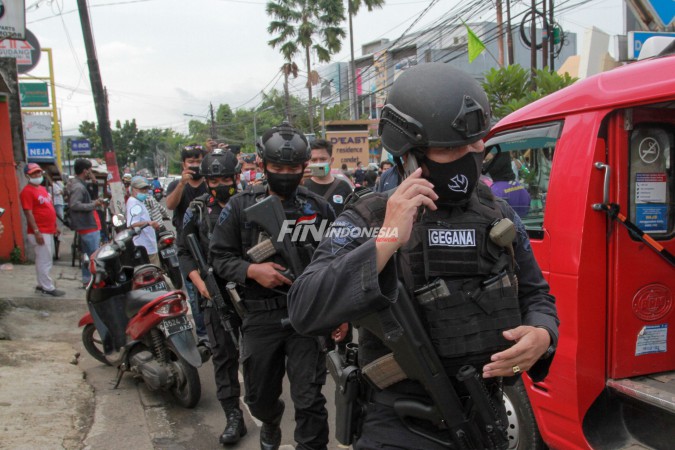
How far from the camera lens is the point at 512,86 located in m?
8.62

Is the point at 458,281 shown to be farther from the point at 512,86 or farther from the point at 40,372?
the point at 512,86

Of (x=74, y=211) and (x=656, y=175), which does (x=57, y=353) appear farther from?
(x=656, y=175)

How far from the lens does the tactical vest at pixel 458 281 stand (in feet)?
5.06

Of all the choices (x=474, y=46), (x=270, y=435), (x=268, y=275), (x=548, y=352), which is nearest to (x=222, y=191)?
(x=268, y=275)

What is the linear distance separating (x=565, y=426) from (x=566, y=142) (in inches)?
54.1

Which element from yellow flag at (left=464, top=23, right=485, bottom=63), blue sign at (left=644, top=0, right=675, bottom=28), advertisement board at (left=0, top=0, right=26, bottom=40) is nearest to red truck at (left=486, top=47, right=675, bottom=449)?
blue sign at (left=644, top=0, right=675, bottom=28)

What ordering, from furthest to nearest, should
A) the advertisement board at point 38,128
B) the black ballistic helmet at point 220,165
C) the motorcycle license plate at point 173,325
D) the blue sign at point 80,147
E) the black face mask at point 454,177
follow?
the blue sign at point 80,147, the advertisement board at point 38,128, the motorcycle license plate at point 173,325, the black ballistic helmet at point 220,165, the black face mask at point 454,177

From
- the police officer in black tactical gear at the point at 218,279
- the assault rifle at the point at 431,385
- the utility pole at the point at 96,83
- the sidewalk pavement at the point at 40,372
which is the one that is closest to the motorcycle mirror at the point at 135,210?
the sidewalk pavement at the point at 40,372

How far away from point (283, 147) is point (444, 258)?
1791 mm

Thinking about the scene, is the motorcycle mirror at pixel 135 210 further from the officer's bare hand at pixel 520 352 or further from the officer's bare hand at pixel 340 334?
the officer's bare hand at pixel 520 352

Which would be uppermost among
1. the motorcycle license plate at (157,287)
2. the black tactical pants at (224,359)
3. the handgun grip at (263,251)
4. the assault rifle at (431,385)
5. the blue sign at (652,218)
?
the blue sign at (652,218)

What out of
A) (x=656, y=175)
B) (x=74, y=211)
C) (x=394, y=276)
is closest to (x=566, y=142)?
(x=656, y=175)

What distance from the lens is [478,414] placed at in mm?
1564

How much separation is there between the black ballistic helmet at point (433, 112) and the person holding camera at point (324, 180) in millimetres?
3505
